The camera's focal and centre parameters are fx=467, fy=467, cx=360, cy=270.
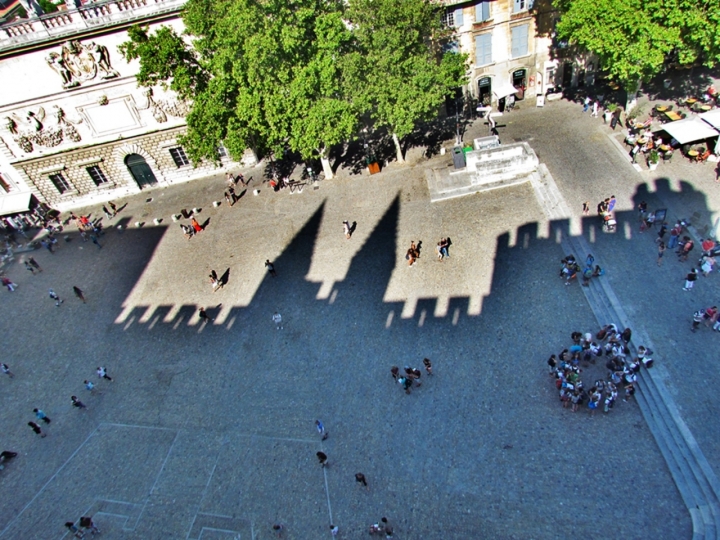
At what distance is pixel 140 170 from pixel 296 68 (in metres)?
19.2

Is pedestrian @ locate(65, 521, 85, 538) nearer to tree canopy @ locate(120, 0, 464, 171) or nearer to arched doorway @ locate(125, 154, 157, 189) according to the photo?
tree canopy @ locate(120, 0, 464, 171)

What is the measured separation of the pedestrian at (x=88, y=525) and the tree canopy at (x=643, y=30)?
119 ft

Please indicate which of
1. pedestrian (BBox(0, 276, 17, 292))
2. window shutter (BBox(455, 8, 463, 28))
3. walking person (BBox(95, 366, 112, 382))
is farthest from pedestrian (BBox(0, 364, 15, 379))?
window shutter (BBox(455, 8, 463, 28))

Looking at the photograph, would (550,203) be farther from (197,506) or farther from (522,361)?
(197,506)

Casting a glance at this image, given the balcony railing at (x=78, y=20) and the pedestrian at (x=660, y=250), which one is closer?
the pedestrian at (x=660, y=250)

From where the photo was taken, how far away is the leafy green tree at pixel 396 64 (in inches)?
1093

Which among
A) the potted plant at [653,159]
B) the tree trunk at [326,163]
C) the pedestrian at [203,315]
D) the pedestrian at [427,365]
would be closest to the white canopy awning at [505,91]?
the potted plant at [653,159]

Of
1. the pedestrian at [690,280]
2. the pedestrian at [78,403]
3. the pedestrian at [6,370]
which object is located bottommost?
the pedestrian at [690,280]

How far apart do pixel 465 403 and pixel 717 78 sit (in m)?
34.1

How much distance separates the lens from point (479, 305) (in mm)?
23438

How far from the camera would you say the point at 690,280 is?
838 inches

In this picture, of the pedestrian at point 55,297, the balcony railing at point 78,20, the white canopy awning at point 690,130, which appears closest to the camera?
the white canopy awning at point 690,130

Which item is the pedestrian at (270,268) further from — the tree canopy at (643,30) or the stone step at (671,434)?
the tree canopy at (643,30)

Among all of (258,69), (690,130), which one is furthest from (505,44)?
(258,69)
